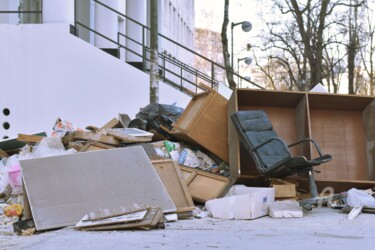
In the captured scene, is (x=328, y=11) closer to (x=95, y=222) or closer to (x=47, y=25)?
(x=47, y=25)

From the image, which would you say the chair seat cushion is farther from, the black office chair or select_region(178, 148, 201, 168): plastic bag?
select_region(178, 148, 201, 168): plastic bag

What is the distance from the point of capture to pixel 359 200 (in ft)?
24.1

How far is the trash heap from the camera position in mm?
6336

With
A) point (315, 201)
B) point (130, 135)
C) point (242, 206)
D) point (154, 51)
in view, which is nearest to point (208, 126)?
point (130, 135)

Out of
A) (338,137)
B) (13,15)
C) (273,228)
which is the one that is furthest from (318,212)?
(13,15)

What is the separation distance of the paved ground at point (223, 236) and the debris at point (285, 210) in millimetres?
254

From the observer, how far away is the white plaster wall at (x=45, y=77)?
13984 millimetres

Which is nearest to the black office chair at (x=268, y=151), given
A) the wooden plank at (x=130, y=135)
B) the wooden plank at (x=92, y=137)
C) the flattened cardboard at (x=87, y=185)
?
the flattened cardboard at (x=87, y=185)

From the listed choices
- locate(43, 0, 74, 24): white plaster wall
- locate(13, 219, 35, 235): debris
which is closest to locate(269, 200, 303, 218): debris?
locate(13, 219, 35, 235): debris

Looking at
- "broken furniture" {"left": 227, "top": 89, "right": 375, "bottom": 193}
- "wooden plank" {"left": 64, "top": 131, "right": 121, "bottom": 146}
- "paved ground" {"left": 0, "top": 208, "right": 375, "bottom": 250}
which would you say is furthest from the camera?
"broken furniture" {"left": 227, "top": 89, "right": 375, "bottom": 193}

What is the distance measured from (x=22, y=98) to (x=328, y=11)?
47.8 feet

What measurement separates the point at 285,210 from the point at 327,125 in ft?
9.77

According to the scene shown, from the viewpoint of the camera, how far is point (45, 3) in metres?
14.3

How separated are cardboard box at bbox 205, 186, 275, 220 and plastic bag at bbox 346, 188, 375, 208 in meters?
1.10
